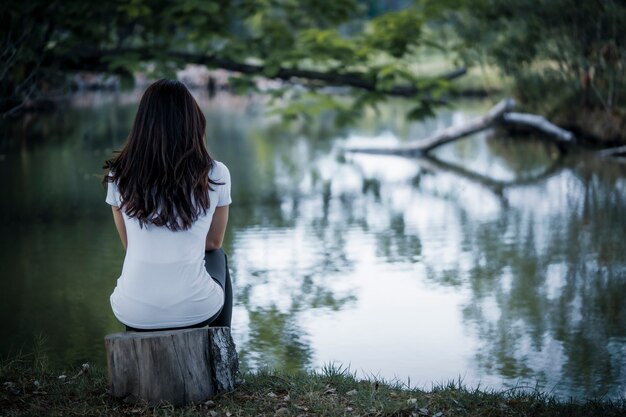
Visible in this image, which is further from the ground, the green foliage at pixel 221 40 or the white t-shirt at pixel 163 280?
the green foliage at pixel 221 40

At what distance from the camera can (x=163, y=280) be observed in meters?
4.44

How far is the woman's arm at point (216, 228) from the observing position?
472cm

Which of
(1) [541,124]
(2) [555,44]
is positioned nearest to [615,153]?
(1) [541,124]

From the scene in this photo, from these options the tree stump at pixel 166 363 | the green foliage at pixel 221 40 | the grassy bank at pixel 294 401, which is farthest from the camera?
the green foliage at pixel 221 40

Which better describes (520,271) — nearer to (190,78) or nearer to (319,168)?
(319,168)

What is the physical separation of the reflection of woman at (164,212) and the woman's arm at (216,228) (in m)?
0.21

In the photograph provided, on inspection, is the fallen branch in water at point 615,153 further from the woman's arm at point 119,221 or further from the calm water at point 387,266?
the woman's arm at point 119,221

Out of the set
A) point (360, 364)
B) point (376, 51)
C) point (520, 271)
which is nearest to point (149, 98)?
point (360, 364)

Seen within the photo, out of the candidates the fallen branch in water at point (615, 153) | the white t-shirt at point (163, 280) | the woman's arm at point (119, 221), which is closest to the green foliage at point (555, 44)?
the fallen branch in water at point (615, 153)

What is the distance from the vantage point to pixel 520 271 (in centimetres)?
914

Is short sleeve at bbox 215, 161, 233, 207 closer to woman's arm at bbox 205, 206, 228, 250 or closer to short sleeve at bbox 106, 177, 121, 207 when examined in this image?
woman's arm at bbox 205, 206, 228, 250

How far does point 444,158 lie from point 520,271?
10175 mm

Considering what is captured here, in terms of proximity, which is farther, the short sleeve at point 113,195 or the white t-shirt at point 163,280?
the short sleeve at point 113,195

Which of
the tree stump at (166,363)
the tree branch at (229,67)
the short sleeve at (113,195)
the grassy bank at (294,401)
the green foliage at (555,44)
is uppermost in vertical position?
the green foliage at (555,44)
